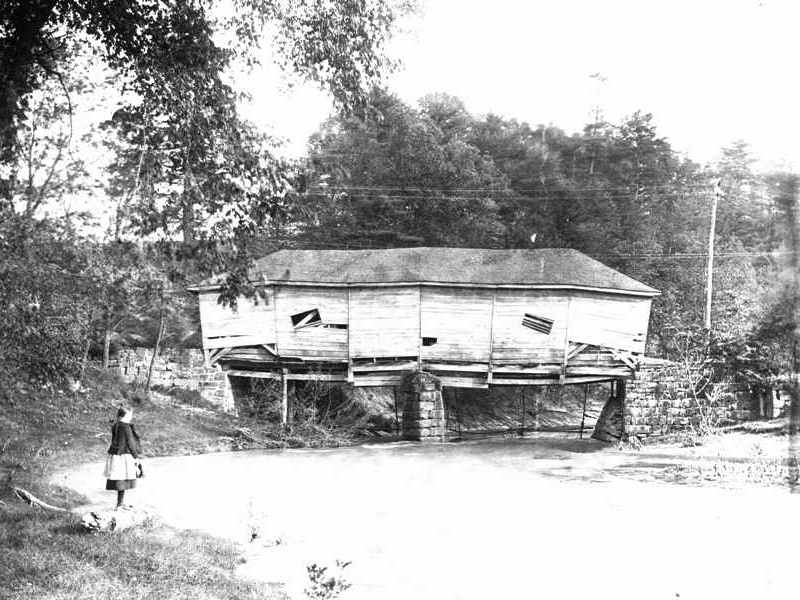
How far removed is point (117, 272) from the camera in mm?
9898

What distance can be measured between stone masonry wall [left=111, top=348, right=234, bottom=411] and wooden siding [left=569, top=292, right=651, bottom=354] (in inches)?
487

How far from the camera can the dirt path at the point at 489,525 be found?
6648 millimetres

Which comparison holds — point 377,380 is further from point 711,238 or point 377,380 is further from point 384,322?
point 711,238

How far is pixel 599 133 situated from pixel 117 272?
10.4 m

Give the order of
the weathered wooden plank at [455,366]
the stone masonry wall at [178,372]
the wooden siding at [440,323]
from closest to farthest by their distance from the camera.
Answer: the wooden siding at [440,323] → the weathered wooden plank at [455,366] → the stone masonry wall at [178,372]

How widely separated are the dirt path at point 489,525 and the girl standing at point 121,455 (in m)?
0.70

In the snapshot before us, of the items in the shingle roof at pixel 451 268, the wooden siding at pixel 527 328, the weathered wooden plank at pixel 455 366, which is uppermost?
the shingle roof at pixel 451 268

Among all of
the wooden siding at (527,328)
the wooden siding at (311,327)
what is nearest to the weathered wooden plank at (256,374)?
the wooden siding at (311,327)

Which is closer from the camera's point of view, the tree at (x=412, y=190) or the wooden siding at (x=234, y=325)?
the tree at (x=412, y=190)

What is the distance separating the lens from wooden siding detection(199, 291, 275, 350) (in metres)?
24.5

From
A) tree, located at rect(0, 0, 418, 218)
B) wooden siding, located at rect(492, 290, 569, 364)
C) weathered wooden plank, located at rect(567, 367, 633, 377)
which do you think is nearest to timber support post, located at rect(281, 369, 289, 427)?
wooden siding, located at rect(492, 290, 569, 364)

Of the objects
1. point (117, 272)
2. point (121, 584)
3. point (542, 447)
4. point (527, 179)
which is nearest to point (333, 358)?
point (542, 447)

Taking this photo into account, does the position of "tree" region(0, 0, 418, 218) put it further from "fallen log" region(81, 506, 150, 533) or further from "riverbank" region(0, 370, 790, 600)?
"riverbank" region(0, 370, 790, 600)

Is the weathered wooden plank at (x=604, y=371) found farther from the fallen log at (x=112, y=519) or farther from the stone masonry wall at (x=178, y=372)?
the fallen log at (x=112, y=519)
